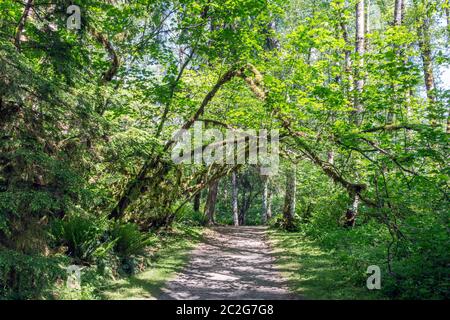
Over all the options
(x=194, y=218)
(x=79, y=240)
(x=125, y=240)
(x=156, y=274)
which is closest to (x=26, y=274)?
(x=79, y=240)

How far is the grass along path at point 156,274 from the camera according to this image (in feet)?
23.0

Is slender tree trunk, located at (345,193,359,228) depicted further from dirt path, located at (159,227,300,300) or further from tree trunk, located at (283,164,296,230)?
tree trunk, located at (283,164,296,230)

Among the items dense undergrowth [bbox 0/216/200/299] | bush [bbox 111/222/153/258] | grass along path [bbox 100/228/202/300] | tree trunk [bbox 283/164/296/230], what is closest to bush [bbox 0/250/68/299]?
dense undergrowth [bbox 0/216/200/299]

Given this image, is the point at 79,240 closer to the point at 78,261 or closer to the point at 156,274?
the point at 78,261

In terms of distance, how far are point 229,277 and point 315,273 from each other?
2.05 metres

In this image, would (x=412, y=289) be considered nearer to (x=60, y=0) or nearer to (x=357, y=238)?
(x=357, y=238)

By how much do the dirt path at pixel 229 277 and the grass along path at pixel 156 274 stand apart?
242 millimetres

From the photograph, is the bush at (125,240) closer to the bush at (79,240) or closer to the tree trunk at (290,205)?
the bush at (79,240)

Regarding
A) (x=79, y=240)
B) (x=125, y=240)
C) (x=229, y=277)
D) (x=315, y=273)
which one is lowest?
(x=229, y=277)

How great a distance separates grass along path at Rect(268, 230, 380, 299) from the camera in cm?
700

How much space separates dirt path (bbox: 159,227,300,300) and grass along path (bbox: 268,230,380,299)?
13.0 inches

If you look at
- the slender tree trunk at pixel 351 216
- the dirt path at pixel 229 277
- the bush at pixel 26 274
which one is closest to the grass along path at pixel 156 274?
the dirt path at pixel 229 277

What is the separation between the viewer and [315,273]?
8.83 m

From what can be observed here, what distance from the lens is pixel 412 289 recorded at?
20.2 feet
